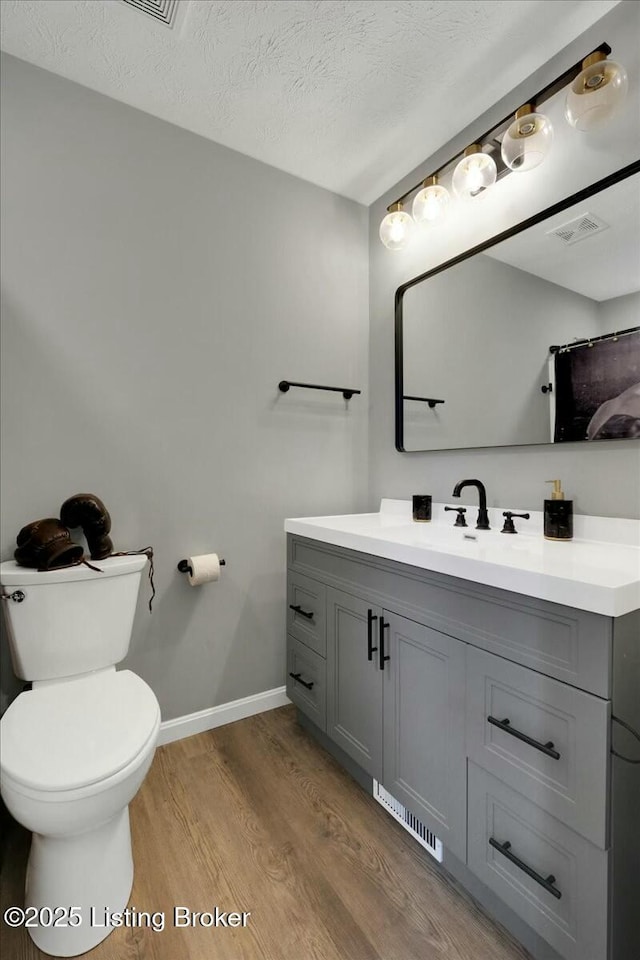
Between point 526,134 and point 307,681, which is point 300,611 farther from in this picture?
point 526,134

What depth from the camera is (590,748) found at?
83 centimetres

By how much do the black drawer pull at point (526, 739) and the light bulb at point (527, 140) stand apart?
161 centimetres

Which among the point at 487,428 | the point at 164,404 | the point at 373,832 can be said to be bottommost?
the point at 373,832

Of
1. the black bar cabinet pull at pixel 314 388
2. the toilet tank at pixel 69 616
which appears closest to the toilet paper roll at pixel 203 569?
the toilet tank at pixel 69 616

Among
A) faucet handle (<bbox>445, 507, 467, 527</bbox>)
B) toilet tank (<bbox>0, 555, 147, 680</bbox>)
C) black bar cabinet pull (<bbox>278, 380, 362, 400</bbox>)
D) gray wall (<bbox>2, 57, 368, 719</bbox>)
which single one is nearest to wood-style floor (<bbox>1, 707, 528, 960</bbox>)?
gray wall (<bbox>2, 57, 368, 719</bbox>)

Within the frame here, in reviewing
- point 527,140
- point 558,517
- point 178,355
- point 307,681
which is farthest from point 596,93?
point 307,681

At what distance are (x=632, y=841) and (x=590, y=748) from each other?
0.22 metres

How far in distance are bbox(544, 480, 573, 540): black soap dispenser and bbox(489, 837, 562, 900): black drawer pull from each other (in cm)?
82

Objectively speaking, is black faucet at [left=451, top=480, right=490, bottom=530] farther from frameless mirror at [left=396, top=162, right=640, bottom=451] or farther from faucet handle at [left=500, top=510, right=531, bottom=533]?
frameless mirror at [left=396, top=162, right=640, bottom=451]

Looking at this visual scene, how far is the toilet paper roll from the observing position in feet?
5.66

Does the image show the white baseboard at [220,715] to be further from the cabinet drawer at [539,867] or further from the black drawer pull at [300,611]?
the cabinet drawer at [539,867]

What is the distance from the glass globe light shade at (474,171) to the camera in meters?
1.54

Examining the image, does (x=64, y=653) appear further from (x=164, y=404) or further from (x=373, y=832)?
(x=373, y=832)

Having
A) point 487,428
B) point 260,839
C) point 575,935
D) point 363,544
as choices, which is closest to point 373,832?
point 260,839
